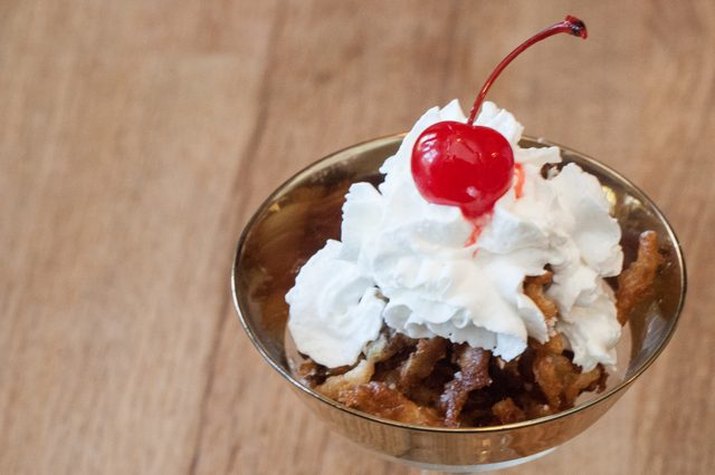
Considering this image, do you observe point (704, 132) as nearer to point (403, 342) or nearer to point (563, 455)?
point (563, 455)

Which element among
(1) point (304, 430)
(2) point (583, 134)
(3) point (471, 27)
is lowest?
(1) point (304, 430)

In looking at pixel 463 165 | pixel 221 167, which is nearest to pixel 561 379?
pixel 463 165

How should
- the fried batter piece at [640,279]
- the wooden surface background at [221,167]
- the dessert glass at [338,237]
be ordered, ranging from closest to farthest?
the dessert glass at [338,237] → the fried batter piece at [640,279] → the wooden surface background at [221,167]

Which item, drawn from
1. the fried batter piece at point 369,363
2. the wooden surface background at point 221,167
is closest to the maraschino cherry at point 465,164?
the fried batter piece at point 369,363

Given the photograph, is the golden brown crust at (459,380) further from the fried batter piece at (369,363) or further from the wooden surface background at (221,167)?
the wooden surface background at (221,167)

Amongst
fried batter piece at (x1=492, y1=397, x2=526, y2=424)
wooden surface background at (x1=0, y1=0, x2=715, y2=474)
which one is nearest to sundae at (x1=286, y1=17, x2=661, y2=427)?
fried batter piece at (x1=492, y1=397, x2=526, y2=424)

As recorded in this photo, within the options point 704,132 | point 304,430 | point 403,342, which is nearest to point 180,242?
point 304,430

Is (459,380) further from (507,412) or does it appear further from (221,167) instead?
(221,167)
